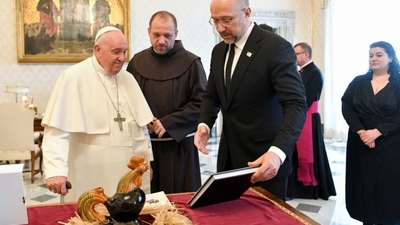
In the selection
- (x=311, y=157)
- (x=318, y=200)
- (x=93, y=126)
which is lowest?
(x=318, y=200)

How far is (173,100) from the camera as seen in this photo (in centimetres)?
309

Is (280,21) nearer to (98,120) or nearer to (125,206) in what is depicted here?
(98,120)

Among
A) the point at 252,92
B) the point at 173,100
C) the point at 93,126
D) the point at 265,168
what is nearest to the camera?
the point at 265,168

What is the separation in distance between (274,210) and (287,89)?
613mm

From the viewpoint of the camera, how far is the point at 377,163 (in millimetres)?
3373

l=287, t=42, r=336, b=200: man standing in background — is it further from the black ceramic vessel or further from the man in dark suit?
the black ceramic vessel

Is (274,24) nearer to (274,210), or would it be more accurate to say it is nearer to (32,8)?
(32,8)

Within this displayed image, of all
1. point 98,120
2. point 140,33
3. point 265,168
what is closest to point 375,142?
point 265,168

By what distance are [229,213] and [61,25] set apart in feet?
23.4

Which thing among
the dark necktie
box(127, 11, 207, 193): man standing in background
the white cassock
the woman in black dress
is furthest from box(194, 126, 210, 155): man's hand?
the woman in black dress

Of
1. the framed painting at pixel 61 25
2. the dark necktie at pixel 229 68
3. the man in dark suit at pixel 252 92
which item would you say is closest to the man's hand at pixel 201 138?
the man in dark suit at pixel 252 92

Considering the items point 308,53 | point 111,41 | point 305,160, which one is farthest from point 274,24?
point 111,41

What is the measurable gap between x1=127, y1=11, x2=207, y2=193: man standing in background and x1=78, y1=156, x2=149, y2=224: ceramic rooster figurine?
160 cm

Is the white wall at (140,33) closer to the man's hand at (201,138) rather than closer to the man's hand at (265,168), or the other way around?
the man's hand at (201,138)
